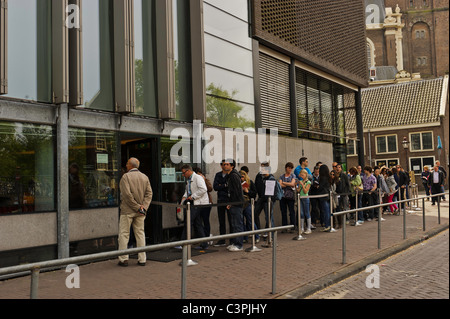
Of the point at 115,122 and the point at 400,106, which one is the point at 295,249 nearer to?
the point at 115,122

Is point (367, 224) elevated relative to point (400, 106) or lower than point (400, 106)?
lower

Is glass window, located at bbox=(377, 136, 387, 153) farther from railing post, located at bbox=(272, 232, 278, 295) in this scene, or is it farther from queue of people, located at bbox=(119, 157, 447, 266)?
railing post, located at bbox=(272, 232, 278, 295)

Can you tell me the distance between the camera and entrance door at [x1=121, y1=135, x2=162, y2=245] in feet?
36.6

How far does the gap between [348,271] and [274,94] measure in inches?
378

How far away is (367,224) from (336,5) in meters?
11.6

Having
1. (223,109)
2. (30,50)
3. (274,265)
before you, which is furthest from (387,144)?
(274,265)

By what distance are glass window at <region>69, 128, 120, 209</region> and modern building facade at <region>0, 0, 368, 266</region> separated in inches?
0.8

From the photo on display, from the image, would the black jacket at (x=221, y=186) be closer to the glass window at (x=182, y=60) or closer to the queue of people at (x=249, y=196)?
the queue of people at (x=249, y=196)

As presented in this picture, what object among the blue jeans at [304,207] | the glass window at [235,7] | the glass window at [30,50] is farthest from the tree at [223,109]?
the glass window at [30,50]

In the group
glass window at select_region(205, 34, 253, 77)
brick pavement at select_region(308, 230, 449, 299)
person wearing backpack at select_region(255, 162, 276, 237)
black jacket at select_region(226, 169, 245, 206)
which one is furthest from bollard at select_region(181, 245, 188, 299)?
glass window at select_region(205, 34, 253, 77)

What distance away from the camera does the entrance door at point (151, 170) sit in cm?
1115

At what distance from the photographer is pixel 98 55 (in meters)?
10.1
